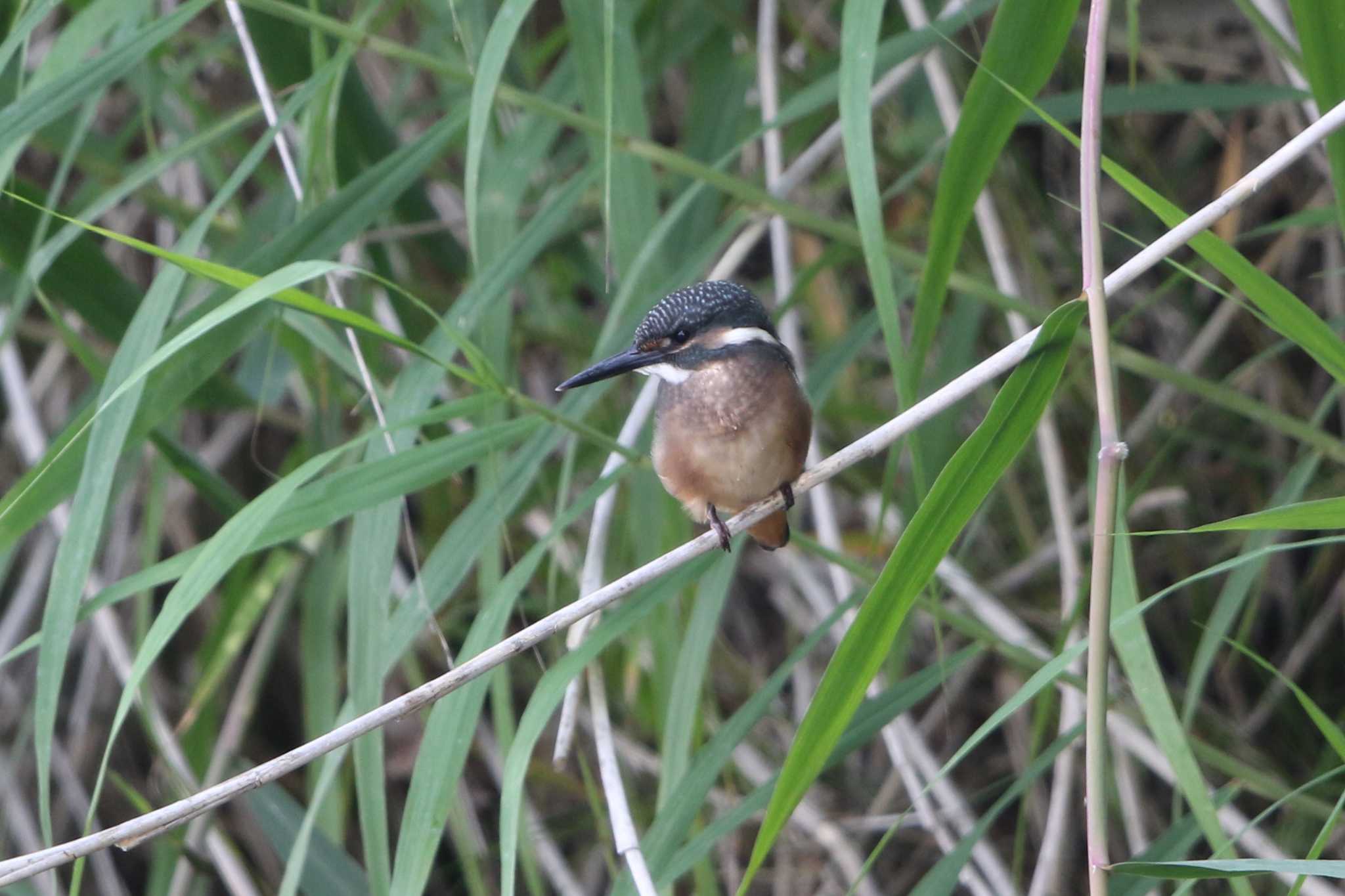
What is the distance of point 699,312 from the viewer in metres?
1.81

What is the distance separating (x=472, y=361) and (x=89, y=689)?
1.86m

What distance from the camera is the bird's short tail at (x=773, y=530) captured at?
1.83m

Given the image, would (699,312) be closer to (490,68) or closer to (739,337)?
(739,337)

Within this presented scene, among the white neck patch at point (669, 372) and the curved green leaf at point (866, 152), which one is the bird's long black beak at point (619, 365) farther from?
the curved green leaf at point (866, 152)

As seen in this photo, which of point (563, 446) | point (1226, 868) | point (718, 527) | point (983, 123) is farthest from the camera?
point (563, 446)

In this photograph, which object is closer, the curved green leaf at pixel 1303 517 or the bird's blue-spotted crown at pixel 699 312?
the curved green leaf at pixel 1303 517

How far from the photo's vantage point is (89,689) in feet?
9.47

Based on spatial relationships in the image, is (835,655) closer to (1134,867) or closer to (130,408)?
(1134,867)

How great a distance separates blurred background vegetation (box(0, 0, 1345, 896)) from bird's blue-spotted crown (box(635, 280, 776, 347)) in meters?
0.11

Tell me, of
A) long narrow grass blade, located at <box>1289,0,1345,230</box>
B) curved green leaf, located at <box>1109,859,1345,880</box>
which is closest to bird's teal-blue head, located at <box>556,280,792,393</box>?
long narrow grass blade, located at <box>1289,0,1345,230</box>

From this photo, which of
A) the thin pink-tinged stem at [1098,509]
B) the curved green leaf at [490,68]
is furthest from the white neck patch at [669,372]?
the thin pink-tinged stem at [1098,509]

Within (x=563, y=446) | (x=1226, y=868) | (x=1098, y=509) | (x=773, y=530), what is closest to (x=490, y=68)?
(x=773, y=530)

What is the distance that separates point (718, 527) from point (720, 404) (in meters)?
0.25

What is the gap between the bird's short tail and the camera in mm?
1830
